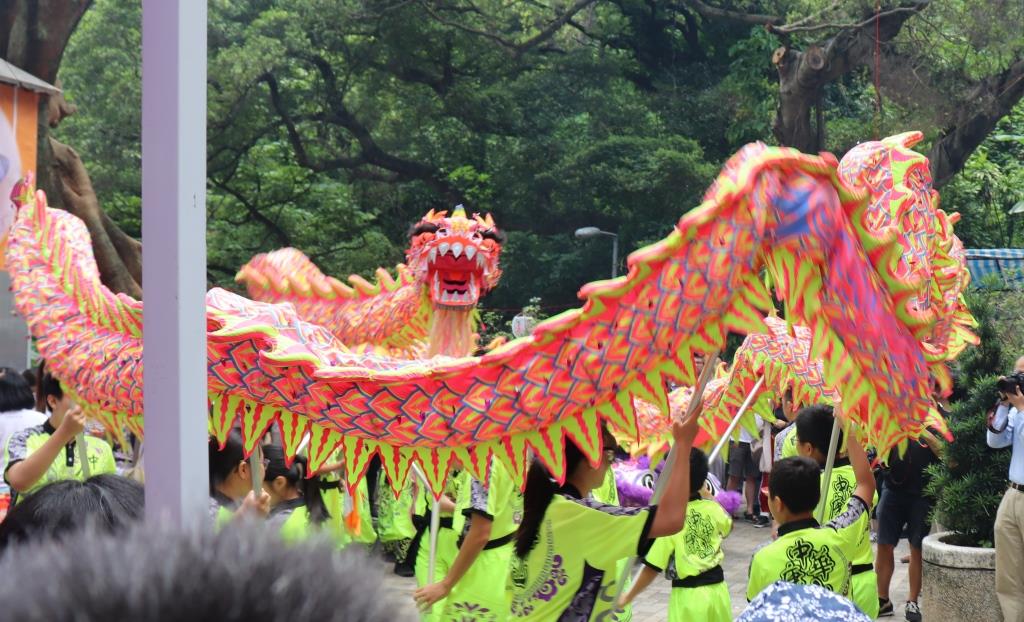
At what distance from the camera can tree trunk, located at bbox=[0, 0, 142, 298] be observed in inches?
495

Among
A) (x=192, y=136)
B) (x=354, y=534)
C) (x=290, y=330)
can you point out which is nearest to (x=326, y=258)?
(x=354, y=534)

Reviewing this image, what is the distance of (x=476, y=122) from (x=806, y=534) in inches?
681

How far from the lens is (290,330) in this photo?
3.48 meters

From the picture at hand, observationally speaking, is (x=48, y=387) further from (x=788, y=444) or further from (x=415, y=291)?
(x=788, y=444)

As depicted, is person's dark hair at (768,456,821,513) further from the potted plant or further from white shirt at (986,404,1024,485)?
the potted plant

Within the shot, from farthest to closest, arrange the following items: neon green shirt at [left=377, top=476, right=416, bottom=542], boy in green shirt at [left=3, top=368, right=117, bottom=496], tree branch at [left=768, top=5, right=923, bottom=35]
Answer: tree branch at [left=768, top=5, right=923, bottom=35] < neon green shirt at [left=377, top=476, right=416, bottom=542] < boy in green shirt at [left=3, top=368, right=117, bottom=496]

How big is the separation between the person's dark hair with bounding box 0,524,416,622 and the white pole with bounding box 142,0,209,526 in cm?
80

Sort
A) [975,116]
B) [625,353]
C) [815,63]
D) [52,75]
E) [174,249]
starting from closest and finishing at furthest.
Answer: [174,249], [625,353], [52,75], [815,63], [975,116]

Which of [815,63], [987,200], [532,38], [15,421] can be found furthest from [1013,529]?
[532,38]

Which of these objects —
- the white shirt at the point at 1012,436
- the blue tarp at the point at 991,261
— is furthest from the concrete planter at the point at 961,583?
the blue tarp at the point at 991,261

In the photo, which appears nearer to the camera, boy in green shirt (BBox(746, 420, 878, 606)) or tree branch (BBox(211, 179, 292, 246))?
boy in green shirt (BBox(746, 420, 878, 606))

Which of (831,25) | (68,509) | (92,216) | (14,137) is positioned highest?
(831,25)

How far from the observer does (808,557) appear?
13.3ft

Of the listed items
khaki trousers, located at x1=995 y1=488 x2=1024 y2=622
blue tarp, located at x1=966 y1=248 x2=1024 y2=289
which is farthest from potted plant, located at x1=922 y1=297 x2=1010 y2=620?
blue tarp, located at x1=966 y1=248 x2=1024 y2=289
